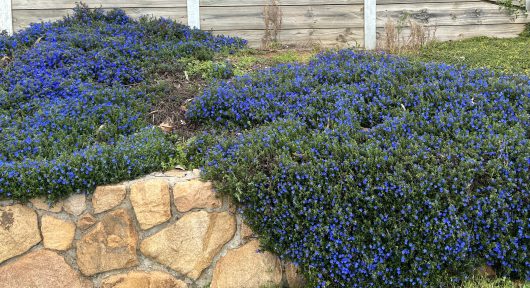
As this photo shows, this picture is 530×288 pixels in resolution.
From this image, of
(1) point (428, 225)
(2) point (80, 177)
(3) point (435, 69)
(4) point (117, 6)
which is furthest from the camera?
(4) point (117, 6)

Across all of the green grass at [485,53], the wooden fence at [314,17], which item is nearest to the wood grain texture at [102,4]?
the wooden fence at [314,17]

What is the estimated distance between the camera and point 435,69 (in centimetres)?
453

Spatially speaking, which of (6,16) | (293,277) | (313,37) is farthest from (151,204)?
(6,16)

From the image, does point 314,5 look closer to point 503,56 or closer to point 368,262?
point 503,56

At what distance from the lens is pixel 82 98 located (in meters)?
4.59

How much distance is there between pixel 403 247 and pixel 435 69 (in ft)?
6.42

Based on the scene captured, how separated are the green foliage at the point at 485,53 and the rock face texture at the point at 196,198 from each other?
10.5ft

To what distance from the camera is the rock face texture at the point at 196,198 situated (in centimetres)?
356

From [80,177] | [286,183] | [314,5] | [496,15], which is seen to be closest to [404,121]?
[286,183]

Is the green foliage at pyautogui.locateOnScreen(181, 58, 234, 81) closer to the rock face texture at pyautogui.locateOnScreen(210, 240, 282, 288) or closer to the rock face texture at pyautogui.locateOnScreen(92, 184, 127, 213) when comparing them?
the rock face texture at pyautogui.locateOnScreen(92, 184, 127, 213)

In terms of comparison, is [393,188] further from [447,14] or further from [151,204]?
[447,14]

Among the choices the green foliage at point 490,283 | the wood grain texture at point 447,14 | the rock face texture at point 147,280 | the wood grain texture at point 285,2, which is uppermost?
the wood grain texture at point 285,2

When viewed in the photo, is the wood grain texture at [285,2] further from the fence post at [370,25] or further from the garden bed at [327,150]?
the garden bed at [327,150]

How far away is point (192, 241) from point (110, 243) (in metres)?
0.57
